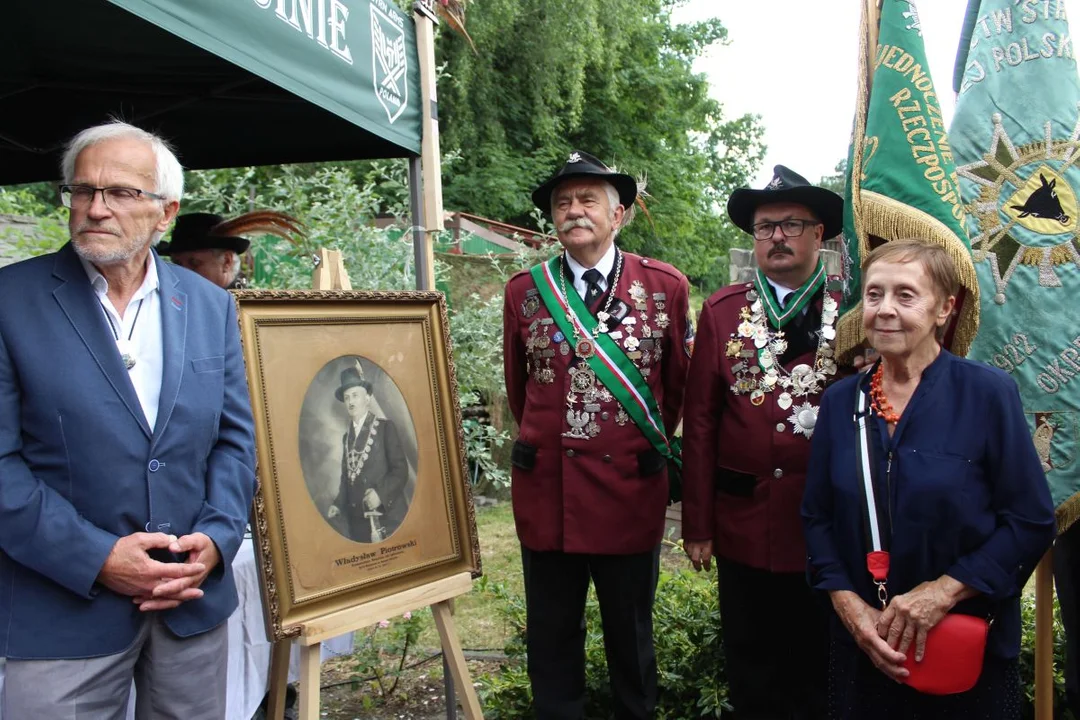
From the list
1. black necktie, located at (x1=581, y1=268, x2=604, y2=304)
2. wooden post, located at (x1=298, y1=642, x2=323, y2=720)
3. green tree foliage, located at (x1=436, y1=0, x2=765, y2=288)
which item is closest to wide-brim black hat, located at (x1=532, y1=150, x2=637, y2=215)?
black necktie, located at (x1=581, y1=268, x2=604, y2=304)

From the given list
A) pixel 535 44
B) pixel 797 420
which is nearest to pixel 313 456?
pixel 797 420

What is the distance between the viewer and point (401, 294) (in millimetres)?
2895

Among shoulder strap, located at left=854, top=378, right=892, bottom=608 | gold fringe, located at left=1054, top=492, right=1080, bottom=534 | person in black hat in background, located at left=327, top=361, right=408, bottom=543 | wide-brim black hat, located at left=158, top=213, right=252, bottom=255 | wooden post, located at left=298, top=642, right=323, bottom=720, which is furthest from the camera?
wide-brim black hat, located at left=158, top=213, right=252, bottom=255

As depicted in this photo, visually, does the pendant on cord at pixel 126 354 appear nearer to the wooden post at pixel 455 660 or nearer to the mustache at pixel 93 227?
the mustache at pixel 93 227

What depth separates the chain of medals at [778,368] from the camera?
8.83 ft

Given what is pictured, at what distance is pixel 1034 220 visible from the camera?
2643 millimetres

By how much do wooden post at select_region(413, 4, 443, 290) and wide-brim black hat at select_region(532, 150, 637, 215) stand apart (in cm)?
42

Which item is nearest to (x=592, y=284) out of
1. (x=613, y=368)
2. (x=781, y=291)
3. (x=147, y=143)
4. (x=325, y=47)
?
(x=613, y=368)

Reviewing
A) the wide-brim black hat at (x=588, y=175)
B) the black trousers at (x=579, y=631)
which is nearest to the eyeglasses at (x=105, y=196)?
the wide-brim black hat at (x=588, y=175)

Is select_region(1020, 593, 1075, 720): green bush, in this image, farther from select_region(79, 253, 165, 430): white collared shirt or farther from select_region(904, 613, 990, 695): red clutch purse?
select_region(79, 253, 165, 430): white collared shirt

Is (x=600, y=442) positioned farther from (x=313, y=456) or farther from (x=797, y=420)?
(x=313, y=456)

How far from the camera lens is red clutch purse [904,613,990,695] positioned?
6.61 feet

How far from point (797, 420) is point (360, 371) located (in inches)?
53.2

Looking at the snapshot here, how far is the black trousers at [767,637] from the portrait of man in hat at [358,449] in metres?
1.08
